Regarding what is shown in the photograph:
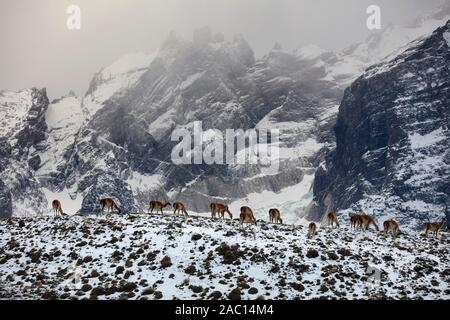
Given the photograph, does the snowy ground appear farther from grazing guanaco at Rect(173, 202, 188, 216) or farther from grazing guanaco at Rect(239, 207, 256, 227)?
grazing guanaco at Rect(173, 202, 188, 216)

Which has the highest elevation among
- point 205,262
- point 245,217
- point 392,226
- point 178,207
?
point 178,207

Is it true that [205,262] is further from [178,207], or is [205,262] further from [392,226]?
[392,226]

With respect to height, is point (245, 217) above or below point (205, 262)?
above

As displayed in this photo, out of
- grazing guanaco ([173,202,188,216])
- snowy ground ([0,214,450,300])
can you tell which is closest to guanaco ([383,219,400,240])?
snowy ground ([0,214,450,300])

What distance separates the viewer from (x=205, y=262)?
1890 inches

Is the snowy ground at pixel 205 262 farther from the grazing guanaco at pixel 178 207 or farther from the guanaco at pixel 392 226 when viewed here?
the grazing guanaco at pixel 178 207

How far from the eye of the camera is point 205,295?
42938mm

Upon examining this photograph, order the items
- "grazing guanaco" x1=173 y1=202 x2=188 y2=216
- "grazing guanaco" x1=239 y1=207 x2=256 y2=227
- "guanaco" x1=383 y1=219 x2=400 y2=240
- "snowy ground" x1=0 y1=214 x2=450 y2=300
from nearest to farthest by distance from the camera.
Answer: "snowy ground" x1=0 y1=214 x2=450 y2=300, "grazing guanaco" x1=239 y1=207 x2=256 y2=227, "guanaco" x1=383 y1=219 x2=400 y2=240, "grazing guanaco" x1=173 y1=202 x2=188 y2=216

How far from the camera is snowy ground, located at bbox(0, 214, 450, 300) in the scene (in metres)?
44.2

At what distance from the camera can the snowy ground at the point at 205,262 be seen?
4419 cm

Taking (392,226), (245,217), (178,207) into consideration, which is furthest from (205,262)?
(392,226)

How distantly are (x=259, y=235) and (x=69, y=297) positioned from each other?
1764 centimetres
